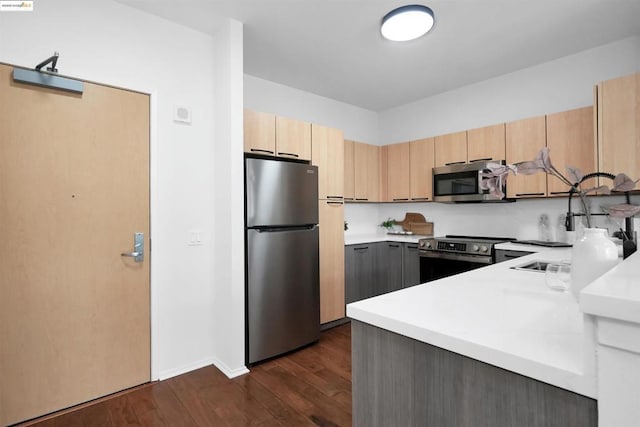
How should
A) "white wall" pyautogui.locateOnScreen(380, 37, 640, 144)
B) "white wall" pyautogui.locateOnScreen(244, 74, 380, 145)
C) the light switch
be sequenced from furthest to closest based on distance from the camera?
"white wall" pyautogui.locateOnScreen(244, 74, 380, 145) < "white wall" pyautogui.locateOnScreen(380, 37, 640, 144) < the light switch

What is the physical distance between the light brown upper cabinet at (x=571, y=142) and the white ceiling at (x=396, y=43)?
653 millimetres

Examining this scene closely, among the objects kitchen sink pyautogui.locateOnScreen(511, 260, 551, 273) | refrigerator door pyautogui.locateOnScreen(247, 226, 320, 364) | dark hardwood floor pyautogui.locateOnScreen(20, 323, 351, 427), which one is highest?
kitchen sink pyautogui.locateOnScreen(511, 260, 551, 273)

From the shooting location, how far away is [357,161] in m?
4.14

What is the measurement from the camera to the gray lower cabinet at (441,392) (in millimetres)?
657

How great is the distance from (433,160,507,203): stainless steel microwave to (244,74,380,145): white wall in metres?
1.35

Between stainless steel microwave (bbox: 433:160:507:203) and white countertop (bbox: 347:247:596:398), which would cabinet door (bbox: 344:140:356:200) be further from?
white countertop (bbox: 347:247:596:398)

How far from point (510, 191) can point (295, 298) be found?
2407 mm

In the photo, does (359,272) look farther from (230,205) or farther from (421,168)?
(230,205)

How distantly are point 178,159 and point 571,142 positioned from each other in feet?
11.1

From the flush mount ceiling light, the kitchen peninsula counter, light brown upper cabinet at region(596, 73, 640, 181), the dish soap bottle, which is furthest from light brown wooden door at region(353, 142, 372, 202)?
the kitchen peninsula counter

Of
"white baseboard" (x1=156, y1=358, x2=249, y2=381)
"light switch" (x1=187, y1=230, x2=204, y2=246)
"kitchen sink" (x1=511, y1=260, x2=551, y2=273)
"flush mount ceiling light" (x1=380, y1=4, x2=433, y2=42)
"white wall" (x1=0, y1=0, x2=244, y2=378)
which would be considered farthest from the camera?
"light switch" (x1=187, y1=230, x2=204, y2=246)

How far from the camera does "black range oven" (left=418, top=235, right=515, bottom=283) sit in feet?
10.1

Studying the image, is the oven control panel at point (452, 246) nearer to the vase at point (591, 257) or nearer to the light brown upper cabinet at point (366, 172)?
the light brown upper cabinet at point (366, 172)

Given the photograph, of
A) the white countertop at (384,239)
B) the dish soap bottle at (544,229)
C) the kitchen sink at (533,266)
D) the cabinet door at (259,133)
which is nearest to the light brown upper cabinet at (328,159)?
the cabinet door at (259,133)
